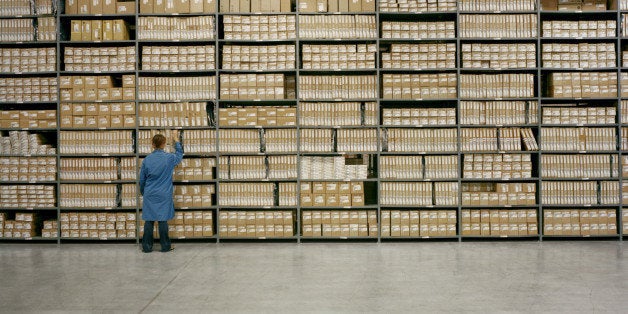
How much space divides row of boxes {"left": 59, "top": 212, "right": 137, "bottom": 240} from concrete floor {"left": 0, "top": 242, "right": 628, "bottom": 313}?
14 centimetres

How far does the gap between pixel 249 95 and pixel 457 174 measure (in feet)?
8.95

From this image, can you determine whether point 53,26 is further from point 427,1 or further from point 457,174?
point 457,174

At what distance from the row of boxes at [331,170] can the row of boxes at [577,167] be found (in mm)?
2240

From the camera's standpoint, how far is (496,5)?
645 cm

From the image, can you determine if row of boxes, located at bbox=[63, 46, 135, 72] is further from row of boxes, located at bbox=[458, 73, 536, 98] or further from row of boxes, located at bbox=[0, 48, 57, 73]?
row of boxes, located at bbox=[458, 73, 536, 98]

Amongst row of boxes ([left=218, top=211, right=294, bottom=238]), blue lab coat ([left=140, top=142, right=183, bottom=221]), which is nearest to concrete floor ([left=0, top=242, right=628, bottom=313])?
row of boxes ([left=218, top=211, right=294, bottom=238])

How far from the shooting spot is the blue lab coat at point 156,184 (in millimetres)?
5824

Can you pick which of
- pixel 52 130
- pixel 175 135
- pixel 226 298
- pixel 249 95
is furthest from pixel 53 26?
pixel 226 298

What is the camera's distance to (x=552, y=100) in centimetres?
675

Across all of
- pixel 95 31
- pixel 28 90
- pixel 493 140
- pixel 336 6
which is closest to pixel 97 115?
pixel 28 90

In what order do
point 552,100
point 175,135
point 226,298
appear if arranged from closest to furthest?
point 226,298, point 175,135, point 552,100

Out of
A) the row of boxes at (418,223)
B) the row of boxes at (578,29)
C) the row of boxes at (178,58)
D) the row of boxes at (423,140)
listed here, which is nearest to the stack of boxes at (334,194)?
the row of boxes at (418,223)

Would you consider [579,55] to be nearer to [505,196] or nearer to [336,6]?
[505,196]

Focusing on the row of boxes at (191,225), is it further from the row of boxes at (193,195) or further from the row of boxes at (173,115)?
the row of boxes at (173,115)
